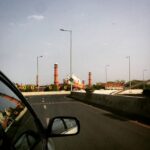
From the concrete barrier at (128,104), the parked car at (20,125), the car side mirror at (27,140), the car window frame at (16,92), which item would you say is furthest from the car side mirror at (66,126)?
the concrete barrier at (128,104)

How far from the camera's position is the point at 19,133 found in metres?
2.30

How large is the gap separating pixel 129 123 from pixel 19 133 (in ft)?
35.4

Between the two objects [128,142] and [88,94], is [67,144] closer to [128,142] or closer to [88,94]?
[128,142]

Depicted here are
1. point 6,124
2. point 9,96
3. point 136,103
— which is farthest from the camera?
point 136,103

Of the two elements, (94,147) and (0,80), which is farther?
(94,147)

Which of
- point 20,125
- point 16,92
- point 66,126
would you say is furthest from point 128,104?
point 20,125

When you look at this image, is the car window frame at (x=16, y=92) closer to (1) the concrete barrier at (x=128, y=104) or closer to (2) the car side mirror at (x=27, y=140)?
(2) the car side mirror at (x=27, y=140)

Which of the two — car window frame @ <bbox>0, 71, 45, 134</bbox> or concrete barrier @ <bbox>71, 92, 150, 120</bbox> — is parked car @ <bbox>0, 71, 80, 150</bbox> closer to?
car window frame @ <bbox>0, 71, 45, 134</bbox>

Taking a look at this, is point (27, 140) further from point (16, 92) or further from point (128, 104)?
point (128, 104)

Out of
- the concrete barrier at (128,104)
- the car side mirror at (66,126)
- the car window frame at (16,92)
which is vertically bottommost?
the concrete barrier at (128,104)

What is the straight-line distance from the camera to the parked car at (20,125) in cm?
216

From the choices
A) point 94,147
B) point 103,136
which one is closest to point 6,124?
point 94,147

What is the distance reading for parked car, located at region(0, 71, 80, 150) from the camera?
2156 mm

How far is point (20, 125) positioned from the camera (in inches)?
97.0
